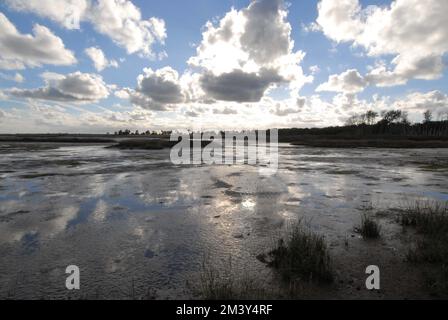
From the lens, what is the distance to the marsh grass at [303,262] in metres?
5.47

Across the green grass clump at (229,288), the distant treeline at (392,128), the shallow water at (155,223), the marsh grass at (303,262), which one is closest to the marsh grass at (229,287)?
the green grass clump at (229,288)

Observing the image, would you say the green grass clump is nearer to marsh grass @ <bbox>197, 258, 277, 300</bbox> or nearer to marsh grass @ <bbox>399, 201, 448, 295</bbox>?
marsh grass @ <bbox>197, 258, 277, 300</bbox>

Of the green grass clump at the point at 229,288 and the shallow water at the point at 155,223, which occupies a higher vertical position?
the green grass clump at the point at 229,288

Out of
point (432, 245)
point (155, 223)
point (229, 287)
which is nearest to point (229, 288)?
point (229, 287)

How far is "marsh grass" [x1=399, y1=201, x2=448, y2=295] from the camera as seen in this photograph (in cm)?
517

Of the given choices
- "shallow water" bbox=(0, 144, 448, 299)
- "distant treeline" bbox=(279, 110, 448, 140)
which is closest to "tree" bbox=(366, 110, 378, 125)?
"distant treeline" bbox=(279, 110, 448, 140)

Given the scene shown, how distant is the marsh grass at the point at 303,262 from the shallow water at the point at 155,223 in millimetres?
416

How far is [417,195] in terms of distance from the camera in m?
13.5

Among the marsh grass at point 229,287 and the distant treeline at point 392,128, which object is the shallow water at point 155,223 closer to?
the marsh grass at point 229,287

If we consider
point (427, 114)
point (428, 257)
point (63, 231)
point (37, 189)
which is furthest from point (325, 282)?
point (427, 114)

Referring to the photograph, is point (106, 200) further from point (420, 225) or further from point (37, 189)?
point (420, 225)

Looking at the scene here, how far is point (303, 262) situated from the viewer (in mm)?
5668

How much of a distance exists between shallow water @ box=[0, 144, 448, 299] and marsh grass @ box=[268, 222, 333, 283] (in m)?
0.42
